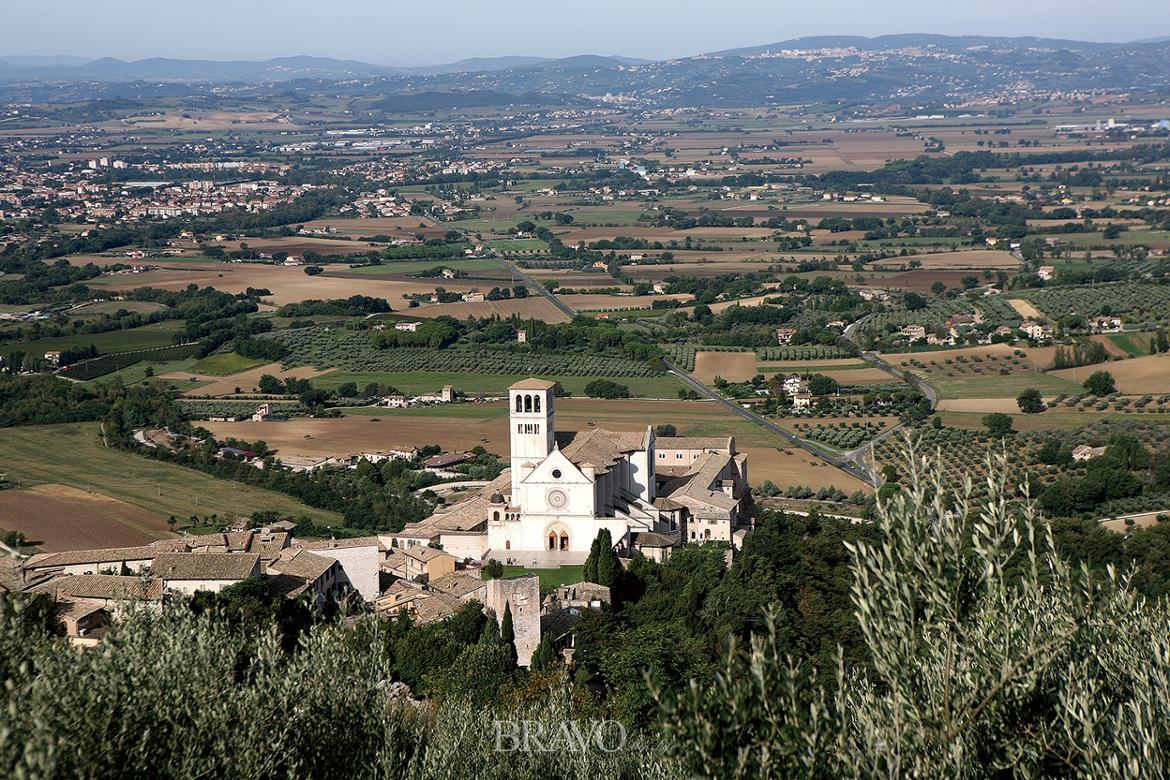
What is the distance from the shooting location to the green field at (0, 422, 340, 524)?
148ft

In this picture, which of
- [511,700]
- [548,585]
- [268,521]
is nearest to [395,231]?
[268,521]

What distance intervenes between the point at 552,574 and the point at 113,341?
4902 cm

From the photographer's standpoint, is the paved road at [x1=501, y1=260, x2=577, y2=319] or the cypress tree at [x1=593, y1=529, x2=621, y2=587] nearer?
the cypress tree at [x1=593, y1=529, x2=621, y2=587]

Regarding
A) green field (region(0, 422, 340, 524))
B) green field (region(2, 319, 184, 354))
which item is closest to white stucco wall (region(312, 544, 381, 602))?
green field (region(0, 422, 340, 524))

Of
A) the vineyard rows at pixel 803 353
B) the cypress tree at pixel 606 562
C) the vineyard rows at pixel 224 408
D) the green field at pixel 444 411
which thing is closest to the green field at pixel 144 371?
the vineyard rows at pixel 224 408

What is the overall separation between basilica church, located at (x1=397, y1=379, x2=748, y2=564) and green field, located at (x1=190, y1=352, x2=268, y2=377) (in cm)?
3399

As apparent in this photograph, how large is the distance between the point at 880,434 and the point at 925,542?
44.6 metres

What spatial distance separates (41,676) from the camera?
12.0 metres

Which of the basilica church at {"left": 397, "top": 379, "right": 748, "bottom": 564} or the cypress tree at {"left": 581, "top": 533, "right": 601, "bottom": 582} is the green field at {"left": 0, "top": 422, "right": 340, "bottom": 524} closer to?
the basilica church at {"left": 397, "top": 379, "right": 748, "bottom": 564}

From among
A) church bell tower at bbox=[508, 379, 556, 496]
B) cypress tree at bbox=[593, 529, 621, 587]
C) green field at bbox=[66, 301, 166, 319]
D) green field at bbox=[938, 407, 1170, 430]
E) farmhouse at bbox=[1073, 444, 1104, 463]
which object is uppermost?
church bell tower at bbox=[508, 379, 556, 496]

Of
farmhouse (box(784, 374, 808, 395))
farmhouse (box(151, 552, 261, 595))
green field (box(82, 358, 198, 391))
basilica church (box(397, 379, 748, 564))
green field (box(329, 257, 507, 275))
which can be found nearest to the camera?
farmhouse (box(151, 552, 261, 595))

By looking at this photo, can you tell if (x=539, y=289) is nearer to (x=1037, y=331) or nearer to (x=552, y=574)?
(x=1037, y=331)

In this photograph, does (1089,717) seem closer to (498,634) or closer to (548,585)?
(498,634)

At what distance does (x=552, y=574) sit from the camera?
115ft
